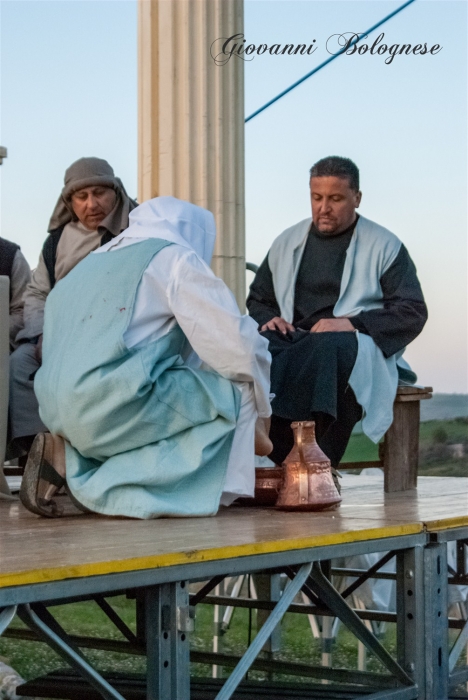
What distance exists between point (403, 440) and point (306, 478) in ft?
4.36

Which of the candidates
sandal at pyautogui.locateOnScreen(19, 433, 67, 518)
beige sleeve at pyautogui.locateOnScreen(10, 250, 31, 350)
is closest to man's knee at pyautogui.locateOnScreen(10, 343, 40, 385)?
beige sleeve at pyautogui.locateOnScreen(10, 250, 31, 350)

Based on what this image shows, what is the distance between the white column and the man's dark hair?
134 cm

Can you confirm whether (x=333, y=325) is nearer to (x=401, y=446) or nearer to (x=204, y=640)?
(x=401, y=446)

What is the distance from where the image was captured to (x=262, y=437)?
3646 millimetres

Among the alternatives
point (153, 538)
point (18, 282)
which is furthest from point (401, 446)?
point (153, 538)

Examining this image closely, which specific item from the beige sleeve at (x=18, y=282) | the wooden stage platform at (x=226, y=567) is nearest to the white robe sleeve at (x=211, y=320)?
the wooden stage platform at (x=226, y=567)

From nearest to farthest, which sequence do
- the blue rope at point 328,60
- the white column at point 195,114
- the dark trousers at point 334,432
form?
the dark trousers at point 334,432 < the white column at point 195,114 < the blue rope at point 328,60

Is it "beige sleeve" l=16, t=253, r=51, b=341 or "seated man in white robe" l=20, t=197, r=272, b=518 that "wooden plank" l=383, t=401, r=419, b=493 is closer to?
"seated man in white robe" l=20, t=197, r=272, b=518

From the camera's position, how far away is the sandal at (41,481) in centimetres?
326

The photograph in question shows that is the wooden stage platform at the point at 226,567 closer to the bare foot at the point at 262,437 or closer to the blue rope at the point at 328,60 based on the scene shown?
the bare foot at the point at 262,437

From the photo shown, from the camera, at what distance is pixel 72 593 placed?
208cm

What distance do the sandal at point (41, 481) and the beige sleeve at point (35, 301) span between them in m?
1.56

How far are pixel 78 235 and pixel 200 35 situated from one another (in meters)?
1.71

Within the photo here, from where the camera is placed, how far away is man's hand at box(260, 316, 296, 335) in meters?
4.73
